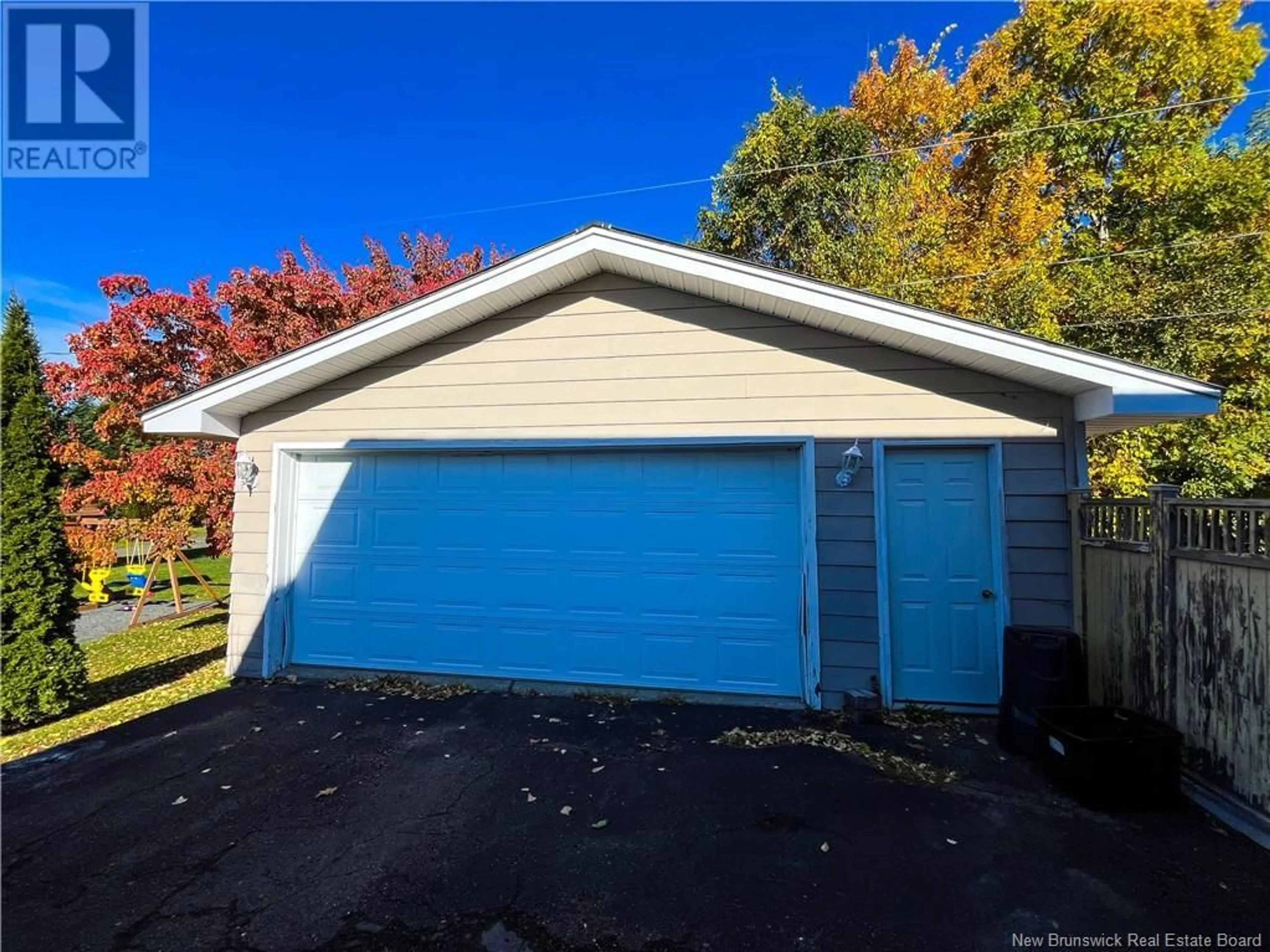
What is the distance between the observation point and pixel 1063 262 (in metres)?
11.1

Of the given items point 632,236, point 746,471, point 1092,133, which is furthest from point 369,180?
point 1092,133

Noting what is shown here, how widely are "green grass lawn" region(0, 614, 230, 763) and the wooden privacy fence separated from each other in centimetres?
737

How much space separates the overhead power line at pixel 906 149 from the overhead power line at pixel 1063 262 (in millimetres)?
2861

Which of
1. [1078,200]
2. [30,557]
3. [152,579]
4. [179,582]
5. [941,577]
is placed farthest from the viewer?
[179,582]

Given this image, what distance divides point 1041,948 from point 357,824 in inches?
123

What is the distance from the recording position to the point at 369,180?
9.65 metres

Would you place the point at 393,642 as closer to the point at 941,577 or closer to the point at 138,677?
the point at 138,677

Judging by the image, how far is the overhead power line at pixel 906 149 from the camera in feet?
37.8

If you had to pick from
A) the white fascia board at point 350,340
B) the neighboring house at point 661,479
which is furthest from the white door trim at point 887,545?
the white fascia board at point 350,340

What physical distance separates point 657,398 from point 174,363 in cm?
781

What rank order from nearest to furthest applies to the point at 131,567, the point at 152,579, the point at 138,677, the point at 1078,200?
the point at 138,677, the point at 152,579, the point at 1078,200, the point at 131,567

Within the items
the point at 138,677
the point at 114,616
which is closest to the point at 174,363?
the point at 138,677

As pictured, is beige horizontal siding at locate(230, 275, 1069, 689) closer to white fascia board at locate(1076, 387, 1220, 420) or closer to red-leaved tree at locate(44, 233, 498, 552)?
white fascia board at locate(1076, 387, 1220, 420)

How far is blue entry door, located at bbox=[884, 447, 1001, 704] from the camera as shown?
4434mm
